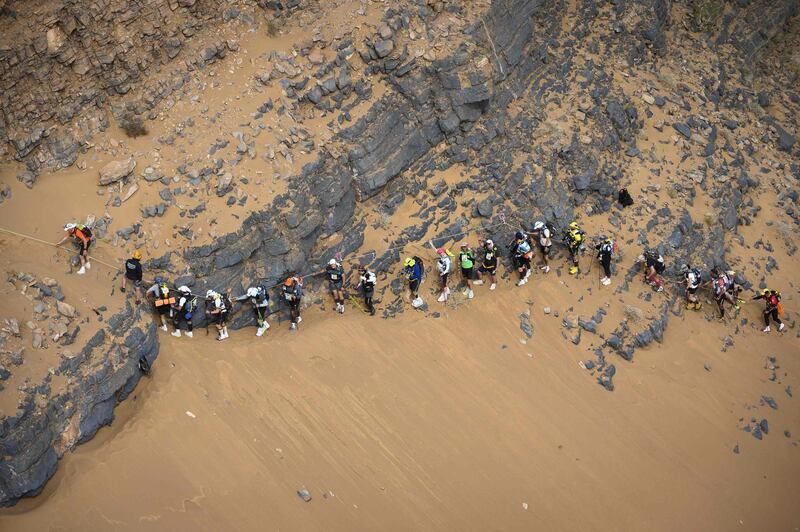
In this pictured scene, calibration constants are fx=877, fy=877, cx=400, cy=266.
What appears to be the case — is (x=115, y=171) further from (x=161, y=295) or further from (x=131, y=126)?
(x=161, y=295)

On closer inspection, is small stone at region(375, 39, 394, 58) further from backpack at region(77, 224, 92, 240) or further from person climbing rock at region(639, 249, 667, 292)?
person climbing rock at region(639, 249, 667, 292)

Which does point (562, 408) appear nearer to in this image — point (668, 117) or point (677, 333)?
point (677, 333)

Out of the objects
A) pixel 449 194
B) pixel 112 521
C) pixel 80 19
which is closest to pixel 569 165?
pixel 449 194

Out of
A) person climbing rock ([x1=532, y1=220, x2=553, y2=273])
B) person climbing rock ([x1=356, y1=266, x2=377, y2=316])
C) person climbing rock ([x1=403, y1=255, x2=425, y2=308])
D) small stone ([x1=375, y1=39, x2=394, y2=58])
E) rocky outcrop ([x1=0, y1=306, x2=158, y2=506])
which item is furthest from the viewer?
person climbing rock ([x1=532, y1=220, x2=553, y2=273])

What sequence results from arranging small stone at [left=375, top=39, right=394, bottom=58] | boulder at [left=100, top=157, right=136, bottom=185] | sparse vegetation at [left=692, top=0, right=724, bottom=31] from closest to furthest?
boulder at [left=100, top=157, right=136, bottom=185] → small stone at [left=375, top=39, right=394, bottom=58] → sparse vegetation at [left=692, top=0, right=724, bottom=31]

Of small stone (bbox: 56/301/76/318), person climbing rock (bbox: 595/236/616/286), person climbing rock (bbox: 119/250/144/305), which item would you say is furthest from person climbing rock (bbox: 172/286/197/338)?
person climbing rock (bbox: 595/236/616/286)

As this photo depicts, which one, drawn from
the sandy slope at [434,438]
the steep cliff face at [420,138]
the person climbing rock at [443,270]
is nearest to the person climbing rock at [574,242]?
the steep cliff face at [420,138]

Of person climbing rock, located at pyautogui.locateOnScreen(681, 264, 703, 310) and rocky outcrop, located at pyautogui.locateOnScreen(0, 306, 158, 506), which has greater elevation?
rocky outcrop, located at pyautogui.locateOnScreen(0, 306, 158, 506)

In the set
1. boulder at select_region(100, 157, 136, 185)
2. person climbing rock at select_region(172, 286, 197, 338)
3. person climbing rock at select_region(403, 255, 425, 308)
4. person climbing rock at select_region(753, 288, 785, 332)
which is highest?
boulder at select_region(100, 157, 136, 185)
